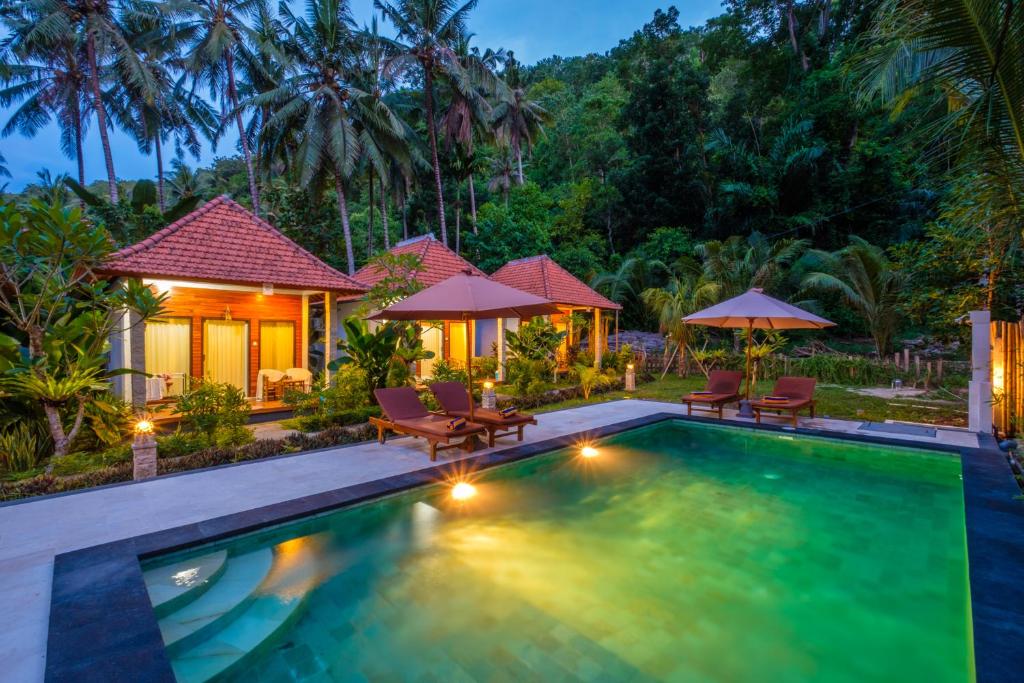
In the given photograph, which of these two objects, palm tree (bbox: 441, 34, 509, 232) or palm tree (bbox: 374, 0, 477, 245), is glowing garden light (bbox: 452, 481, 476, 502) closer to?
palm tree (bbox: 374, 0, 477, 245)

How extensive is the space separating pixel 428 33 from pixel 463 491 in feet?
74.9

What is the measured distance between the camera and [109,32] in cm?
2042

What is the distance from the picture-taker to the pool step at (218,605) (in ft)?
11.0

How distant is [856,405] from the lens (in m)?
11.8

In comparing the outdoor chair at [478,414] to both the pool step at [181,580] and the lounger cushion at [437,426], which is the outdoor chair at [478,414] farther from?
the pool step at [181,580]

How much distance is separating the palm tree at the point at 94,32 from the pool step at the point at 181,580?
2285 cm

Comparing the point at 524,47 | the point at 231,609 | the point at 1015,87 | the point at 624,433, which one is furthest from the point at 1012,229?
the point at 524,47

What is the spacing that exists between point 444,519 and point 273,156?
25.2 meters

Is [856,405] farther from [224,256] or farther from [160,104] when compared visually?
[160,104]

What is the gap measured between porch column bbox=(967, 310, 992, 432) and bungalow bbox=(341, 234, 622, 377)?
33.8 ft

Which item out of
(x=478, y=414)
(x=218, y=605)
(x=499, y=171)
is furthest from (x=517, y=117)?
(x=218, y=605)

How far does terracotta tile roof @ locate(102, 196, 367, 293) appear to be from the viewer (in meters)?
9.81

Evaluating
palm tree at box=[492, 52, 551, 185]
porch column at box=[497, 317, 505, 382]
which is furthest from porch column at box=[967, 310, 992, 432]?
palm tree at box=[492, 52, 551, 185]

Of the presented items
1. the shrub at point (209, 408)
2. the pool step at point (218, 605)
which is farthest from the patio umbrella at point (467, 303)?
the pool step at point (218, 605)
